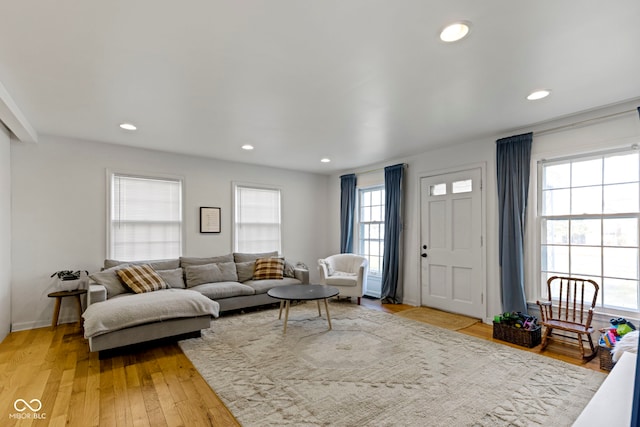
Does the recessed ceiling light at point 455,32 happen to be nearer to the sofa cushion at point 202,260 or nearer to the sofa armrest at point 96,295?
the sofa armrest at point 96,295

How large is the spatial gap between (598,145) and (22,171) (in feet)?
22.3

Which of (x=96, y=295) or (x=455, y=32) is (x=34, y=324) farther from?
(x=455, y=32)

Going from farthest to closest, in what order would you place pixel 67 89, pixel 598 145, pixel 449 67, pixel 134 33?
pixel 598 145, pixel 67 89, pixel 449 67, pixel 134 33

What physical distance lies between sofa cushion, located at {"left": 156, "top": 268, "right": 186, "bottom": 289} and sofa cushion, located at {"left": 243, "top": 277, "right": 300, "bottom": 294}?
0.94 meters

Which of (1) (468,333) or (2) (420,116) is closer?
(2) (420,116)

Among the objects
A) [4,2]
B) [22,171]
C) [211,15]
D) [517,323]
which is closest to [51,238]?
[22,171]

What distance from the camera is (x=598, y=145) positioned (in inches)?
127

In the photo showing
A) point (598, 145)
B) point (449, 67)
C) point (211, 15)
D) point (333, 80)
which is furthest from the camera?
point (598, 145)

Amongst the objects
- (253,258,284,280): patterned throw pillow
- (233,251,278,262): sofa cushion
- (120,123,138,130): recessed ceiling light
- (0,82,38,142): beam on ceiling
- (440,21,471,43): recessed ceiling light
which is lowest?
(253,258,284,280): patterned throw pillow

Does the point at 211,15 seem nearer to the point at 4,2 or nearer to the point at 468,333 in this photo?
the point at 4,2

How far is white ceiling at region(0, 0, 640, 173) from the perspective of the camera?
1.77m

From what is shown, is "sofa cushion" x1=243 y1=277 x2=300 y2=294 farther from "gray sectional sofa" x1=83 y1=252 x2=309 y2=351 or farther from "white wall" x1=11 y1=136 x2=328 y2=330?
"white wall" x1=11 y1=136 x2=328 y2=330

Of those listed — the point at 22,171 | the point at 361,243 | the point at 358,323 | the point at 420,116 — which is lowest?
the point at 358,323

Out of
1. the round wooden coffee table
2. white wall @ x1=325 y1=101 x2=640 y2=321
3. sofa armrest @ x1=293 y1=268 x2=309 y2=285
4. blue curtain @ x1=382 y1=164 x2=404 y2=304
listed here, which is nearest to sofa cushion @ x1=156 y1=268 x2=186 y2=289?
the round wooden coffee table
